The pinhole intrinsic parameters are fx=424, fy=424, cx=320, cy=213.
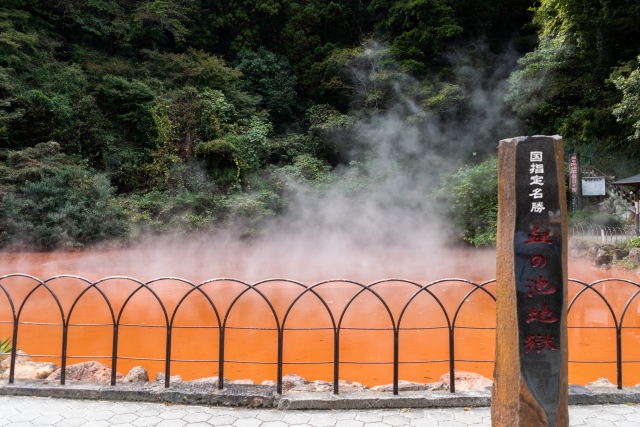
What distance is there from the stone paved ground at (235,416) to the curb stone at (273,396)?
0.05m

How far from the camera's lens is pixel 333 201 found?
15961mm

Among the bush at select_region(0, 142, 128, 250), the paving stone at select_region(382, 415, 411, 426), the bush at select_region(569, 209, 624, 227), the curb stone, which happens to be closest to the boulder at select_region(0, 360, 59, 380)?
the curb stone

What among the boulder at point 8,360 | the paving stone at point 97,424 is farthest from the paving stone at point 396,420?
the boulder at point 8,360

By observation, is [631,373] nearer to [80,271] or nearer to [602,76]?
[80,271]

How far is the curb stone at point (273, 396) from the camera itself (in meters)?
3.13

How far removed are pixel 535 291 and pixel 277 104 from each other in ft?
59.9

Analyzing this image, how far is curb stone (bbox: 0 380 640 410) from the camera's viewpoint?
3.13 meters

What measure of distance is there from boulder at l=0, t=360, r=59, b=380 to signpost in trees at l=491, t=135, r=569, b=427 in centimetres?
397

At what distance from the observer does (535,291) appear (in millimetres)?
2402

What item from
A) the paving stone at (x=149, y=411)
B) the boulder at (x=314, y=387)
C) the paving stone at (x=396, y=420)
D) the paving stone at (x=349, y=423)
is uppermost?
the paving stone at (x=396, y=420)

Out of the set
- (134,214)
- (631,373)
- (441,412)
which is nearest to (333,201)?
(134,214)

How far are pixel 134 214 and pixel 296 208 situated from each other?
5483 mm

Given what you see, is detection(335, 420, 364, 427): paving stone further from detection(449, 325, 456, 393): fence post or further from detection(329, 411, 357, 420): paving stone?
detection(449, 325, 456, 393): fence post

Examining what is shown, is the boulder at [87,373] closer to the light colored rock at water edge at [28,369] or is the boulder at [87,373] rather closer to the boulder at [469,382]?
the light colored rock at water edge at [28,369]
